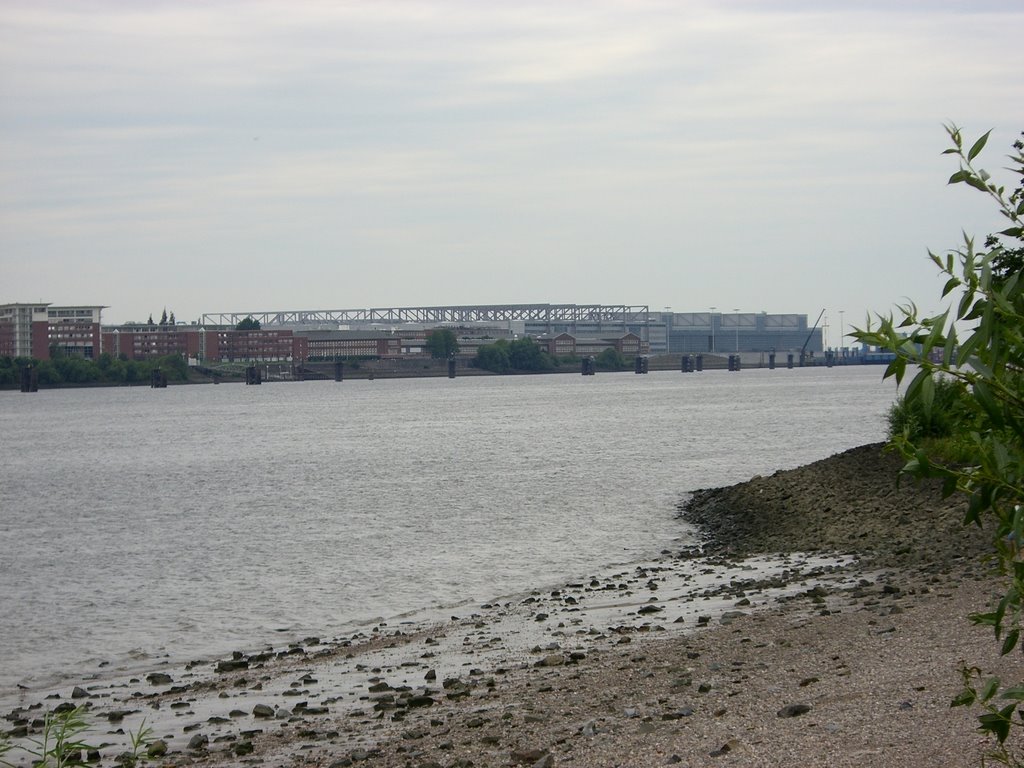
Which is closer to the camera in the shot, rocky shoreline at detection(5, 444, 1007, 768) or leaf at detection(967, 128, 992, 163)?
leaf at detection(967, 128, 992, 163)

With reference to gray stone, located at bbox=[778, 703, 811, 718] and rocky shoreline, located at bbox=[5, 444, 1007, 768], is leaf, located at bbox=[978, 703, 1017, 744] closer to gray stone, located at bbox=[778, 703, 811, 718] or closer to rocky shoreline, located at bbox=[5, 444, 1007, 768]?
rocky shoreline, located at bbox=[5, 444, 1007, 768]

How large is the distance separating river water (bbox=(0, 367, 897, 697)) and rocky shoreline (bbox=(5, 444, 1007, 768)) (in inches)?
120

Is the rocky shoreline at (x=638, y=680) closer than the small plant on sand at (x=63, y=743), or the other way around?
the small plant on sand at (x=63, y=743)

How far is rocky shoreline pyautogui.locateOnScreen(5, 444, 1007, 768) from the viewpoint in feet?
34.8

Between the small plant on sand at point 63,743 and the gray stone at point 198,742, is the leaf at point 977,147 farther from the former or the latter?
the gray stone at point 198,742

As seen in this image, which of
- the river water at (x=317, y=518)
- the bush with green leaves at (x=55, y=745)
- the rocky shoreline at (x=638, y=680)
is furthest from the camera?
the river water at (x=317, y=518)

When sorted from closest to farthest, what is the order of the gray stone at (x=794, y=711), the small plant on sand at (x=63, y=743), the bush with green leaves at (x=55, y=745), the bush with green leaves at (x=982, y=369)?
the bush with green leaves at (x=982, y=369) → the small plant on sand at (x=63, y=743) → the bush with green leaves at (x=55, y=745) → the gray stone at (x=794, y=711)

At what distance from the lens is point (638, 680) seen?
14.7 meters

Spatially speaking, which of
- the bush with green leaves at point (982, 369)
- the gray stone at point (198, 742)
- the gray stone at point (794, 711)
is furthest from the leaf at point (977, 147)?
the gray stone at point (198, 742)

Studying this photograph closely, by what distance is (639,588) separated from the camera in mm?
24641

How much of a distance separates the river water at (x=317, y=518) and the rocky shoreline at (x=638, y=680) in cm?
305

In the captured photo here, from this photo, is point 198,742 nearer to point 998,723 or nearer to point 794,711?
point 794,711

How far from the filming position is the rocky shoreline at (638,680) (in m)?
10.6

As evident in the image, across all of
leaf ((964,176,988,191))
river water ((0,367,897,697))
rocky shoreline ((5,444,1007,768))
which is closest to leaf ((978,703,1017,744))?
leaf ((964,176,988,191))
